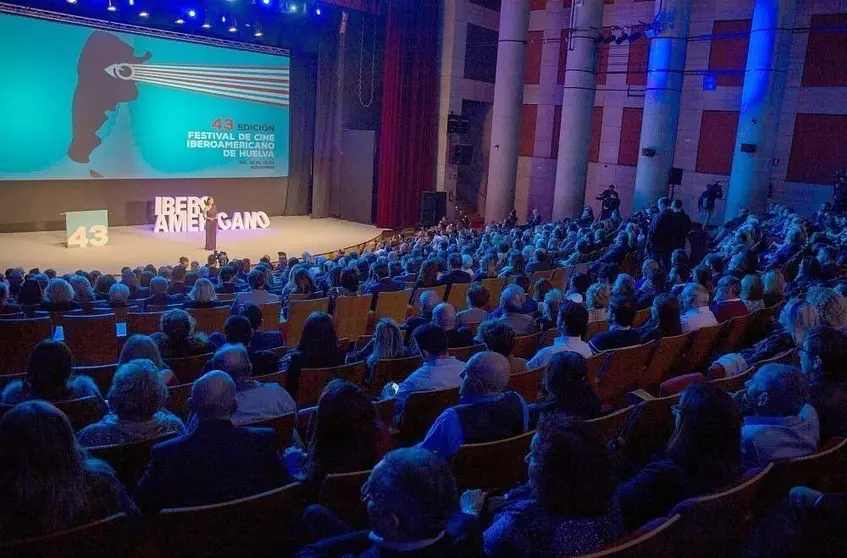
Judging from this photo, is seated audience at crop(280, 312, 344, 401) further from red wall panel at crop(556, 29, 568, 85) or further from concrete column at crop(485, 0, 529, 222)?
red wall panel at crop(556, 29, 568, 85)

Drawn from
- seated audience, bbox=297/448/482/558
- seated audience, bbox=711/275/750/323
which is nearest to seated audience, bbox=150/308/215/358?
seated audience, bbox=297/448/482/558

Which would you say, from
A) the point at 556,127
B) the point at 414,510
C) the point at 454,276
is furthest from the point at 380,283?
the point at 556,127

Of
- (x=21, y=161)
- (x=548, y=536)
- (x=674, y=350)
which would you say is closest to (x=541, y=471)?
(x=548, y=536)

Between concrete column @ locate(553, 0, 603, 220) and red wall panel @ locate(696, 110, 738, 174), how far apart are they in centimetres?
304

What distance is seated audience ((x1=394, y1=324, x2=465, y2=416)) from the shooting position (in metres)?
3.72

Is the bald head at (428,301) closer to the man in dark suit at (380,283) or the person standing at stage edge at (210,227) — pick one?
the man in dark suit at (380,283)

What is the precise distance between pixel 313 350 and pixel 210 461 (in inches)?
65.8

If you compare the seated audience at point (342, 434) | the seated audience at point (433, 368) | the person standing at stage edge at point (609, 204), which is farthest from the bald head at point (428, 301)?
the person standing at stage edge at point (609, 204)

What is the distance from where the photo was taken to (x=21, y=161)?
13211 mm

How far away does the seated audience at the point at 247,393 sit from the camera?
3209 millimetres

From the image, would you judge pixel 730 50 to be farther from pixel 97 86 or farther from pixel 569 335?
pixel 569 335

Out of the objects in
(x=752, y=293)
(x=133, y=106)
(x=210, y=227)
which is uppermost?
(x=133, y=106)

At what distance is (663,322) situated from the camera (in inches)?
184

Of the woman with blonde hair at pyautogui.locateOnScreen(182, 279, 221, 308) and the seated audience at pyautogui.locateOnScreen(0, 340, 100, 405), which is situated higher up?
the seated audience at pyautogui.locateOnScreen(0, 340, 100, 405)
